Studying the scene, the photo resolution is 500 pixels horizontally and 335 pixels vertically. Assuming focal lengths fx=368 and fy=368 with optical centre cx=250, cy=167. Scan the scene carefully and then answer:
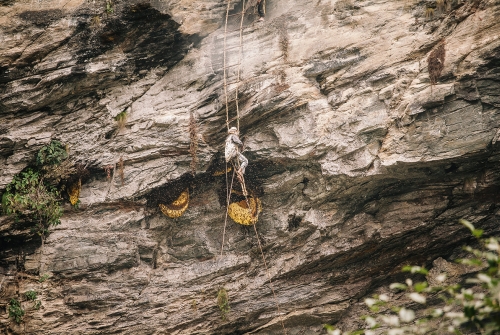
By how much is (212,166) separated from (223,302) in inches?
145

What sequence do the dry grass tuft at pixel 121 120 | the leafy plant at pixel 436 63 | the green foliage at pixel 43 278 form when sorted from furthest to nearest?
the dry grass tuft at pixel 121 120 → the green foliage at pixel 43 278 → the leafy plant at pixel 436 63

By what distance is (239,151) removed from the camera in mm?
9469

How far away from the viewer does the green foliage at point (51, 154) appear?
963cm

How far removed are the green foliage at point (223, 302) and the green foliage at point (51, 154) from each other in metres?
5.55

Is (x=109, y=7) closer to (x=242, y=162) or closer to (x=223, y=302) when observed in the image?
(x=242, y=162)

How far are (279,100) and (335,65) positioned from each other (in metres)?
1.72

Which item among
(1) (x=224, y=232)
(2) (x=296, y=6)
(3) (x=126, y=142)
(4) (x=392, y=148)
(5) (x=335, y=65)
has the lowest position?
(1) (x=224, y=232)

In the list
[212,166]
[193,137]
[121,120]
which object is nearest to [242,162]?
[212,166]

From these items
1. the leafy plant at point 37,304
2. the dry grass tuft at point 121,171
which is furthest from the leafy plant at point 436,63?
the leafy plant at point 37,304

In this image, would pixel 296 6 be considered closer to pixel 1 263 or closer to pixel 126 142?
pixel 126 142

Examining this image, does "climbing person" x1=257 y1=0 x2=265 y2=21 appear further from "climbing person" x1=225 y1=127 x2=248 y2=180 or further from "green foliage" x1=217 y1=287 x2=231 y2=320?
"green foliage" x1=217 y1=287 x2=231 y2=320

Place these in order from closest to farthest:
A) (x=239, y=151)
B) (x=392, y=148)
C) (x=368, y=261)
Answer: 1. (x=392, y=148)
2. (x=239, y=151)
3. (x=368, y=261)

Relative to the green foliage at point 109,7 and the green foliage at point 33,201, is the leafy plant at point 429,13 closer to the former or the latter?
the green foliage at point 109,7

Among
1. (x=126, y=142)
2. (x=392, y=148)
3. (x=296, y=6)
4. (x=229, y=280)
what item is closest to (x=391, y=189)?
(x=392, y=148)
